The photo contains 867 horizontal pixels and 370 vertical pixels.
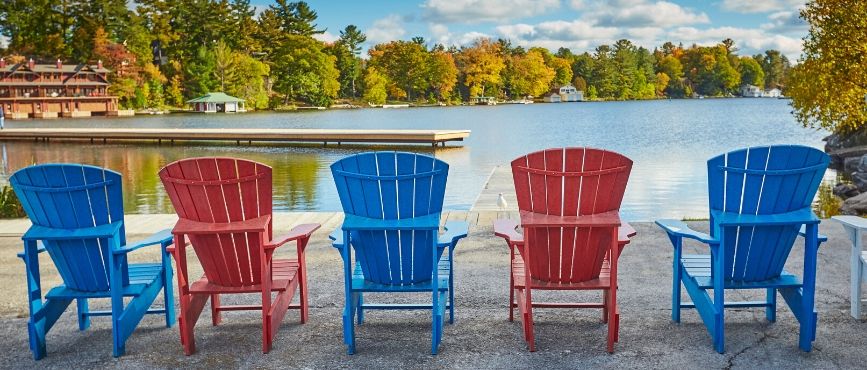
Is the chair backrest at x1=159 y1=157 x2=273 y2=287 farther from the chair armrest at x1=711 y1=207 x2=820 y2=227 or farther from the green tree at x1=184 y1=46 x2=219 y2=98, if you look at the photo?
the green tree at x1=184 y1=46 x2=219 y2=98

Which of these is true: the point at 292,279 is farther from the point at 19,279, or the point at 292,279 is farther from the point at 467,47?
the point at 467,47

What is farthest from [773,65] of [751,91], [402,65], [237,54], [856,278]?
[856,278]

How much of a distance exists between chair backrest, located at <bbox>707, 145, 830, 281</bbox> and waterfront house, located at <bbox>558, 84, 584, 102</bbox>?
297 feet

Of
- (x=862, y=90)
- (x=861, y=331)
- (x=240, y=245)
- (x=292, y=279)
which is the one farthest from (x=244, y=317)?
(x=862, y=90)

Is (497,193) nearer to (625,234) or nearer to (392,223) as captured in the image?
(625,234)

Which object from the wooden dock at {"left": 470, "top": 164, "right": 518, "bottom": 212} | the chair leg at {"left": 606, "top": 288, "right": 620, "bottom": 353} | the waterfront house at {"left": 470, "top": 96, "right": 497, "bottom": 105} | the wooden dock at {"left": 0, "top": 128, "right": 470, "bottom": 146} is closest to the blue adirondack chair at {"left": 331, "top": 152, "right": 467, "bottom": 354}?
the chair leg at {"left": 606, "top": 288, "right": 620, "bottom": 353}

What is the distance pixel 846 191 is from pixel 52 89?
Answer: 54.3 m

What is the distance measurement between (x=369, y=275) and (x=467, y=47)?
8425 cm

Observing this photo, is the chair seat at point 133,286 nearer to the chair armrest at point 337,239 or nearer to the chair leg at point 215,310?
the chair leg at point 215,310

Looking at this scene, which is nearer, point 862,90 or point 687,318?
point 687,318

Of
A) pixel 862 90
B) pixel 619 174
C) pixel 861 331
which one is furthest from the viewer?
pixel 862 90

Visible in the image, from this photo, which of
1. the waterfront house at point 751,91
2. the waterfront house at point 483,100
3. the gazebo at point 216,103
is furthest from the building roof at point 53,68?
the waterfront house at point 751,91

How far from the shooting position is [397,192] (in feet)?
11.3

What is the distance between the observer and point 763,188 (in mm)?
3355
